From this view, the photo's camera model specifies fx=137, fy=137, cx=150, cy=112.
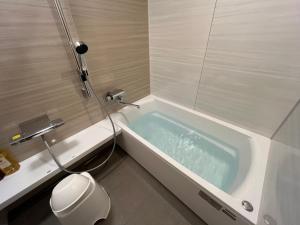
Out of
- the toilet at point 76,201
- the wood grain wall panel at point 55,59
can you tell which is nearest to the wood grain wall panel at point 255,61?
the wood grain wall panel at point 55,59

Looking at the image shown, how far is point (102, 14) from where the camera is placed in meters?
1.07

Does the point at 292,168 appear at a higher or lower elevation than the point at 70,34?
lower

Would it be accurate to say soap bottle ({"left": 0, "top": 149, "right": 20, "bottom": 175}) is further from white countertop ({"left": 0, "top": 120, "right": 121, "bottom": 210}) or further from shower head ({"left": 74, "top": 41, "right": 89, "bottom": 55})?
shower head ({"left": 74, "top": 41, "right": 89, "bottom": 55})

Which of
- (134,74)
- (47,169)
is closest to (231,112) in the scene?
(134,74)

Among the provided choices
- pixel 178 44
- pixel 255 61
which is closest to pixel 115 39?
pixel 178 44

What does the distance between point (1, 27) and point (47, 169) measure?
0.88m

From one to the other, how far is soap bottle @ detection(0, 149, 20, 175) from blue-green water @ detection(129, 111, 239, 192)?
1.02 m

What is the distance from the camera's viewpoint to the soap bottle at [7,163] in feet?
2.86

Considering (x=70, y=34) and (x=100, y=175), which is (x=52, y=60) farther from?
(x=100, y=175)

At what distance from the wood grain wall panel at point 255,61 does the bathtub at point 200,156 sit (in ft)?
0.68

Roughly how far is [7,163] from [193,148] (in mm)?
1488

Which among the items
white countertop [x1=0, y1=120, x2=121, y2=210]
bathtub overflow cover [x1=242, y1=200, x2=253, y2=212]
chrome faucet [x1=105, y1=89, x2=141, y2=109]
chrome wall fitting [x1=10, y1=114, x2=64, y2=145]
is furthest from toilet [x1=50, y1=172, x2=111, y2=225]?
bathtub overflow cover [x1=242, y1=200, x2=253, y2=212]

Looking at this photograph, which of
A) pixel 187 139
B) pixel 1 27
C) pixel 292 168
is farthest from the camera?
pixel 187 139

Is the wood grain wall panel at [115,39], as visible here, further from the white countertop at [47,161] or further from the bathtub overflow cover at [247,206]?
the bathtub overflow cover at [247,206]
